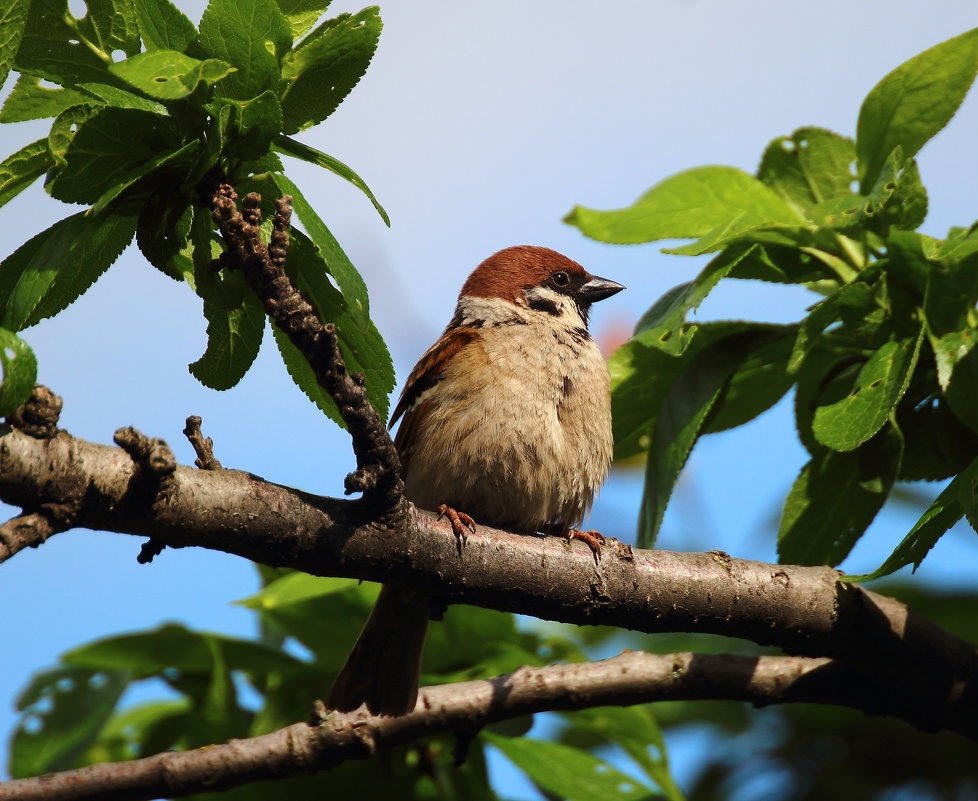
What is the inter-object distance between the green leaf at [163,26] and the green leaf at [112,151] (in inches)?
6.9

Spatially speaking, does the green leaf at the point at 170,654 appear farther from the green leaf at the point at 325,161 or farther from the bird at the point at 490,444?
the green leaf at the point at 325,161

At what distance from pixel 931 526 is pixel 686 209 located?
1.31 meters

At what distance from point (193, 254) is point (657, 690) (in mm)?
1999

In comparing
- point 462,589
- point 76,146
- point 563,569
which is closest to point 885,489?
point 563,569

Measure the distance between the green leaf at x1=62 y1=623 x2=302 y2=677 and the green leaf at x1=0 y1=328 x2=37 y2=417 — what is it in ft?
6.00

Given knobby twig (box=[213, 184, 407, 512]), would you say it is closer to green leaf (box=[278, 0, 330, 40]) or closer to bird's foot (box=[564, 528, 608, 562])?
green leaf (box=[278, 0, 330, 40])

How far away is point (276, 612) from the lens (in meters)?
3.78

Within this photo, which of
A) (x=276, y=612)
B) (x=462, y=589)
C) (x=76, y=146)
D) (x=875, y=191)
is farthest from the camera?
(x=276, y=612)

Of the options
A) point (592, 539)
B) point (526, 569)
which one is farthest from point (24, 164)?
point (592, 539)

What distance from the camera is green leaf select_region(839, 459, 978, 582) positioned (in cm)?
274

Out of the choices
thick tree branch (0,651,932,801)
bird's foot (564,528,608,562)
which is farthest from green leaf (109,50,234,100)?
thick tree branch (0,651,932,801)

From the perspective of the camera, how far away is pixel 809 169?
3.81m

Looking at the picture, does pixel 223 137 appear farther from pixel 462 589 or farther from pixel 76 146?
pixel 462 589

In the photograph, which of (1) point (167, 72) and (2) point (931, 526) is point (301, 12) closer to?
(1) point (167, 72)
